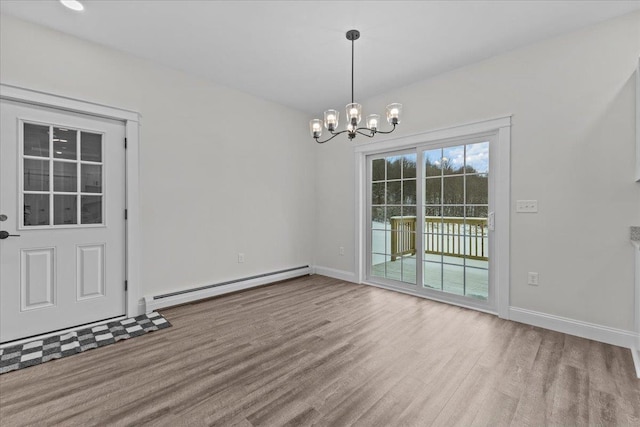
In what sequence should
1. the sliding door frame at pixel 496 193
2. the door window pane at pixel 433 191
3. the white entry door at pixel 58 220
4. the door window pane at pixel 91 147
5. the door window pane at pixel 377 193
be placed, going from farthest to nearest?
the door window pane at pixel 377 193, the door window pane at pixel 433 191, the sliding door frame at pixel 496 193, the door window pane at pixel 91 147, the white entry door at pixel 58 220

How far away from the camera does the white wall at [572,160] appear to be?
2459 millimetres

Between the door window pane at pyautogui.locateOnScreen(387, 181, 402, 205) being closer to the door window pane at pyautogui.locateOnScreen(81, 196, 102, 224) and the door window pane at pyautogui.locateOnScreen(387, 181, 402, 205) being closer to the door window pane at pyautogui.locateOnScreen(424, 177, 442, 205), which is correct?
the door window pane at pyautogui.locateOnScreen(424, 177, 442, 205)

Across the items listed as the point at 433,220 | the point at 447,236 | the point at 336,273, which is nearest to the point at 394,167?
the point at 433,220

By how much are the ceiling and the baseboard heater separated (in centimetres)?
270

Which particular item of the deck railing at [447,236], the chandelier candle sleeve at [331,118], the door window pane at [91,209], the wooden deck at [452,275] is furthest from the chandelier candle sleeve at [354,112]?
the door window pane at [91,209]

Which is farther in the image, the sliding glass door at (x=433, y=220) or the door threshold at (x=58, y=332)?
the sliding glass door at (x=433, y=220)

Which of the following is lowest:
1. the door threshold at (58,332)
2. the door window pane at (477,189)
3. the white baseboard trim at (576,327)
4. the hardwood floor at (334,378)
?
the hardwood floor at (334,378)

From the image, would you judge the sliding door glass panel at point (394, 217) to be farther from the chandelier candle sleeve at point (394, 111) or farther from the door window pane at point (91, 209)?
the door window pane at point (91, 209)

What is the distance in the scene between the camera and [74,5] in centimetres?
235

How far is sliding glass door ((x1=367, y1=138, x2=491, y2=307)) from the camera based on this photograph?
3.35m

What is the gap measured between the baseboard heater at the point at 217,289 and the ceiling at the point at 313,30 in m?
2.70

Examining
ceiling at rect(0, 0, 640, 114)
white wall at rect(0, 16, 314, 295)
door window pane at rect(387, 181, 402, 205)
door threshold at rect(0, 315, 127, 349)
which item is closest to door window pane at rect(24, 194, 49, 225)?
white wall at rect(0, 16, 314, 295)

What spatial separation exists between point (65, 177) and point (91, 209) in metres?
0.37

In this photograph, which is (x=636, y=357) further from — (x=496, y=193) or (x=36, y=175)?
(x=36, y=175)
